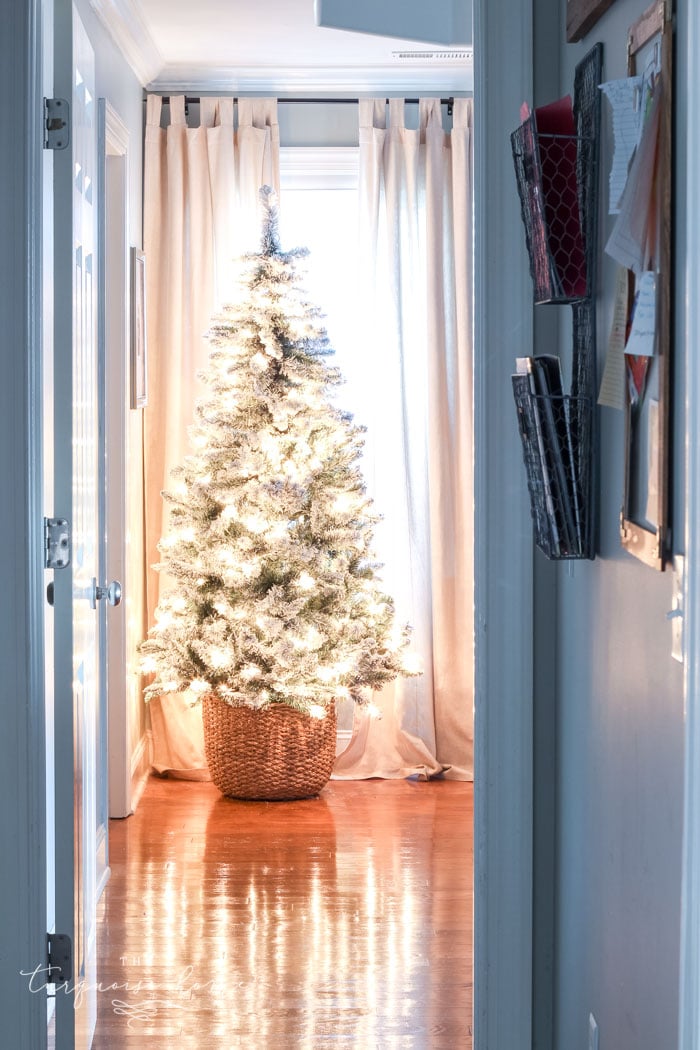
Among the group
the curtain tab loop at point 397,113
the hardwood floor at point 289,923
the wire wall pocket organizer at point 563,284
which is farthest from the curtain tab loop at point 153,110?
the wire wall pocket organizer at point 563,284

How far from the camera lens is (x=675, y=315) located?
1.46 meters

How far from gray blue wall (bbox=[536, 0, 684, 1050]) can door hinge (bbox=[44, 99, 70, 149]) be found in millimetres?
925

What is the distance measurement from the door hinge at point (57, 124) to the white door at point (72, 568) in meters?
0.02

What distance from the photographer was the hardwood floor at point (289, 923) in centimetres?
308

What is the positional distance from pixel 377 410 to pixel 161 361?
3.08 feet

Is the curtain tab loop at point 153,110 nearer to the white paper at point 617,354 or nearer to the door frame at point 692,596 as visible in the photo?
the white paper at point 617,354

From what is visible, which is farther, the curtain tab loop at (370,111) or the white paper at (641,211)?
the curtain tab loop at (370,111)

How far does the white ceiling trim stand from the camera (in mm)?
5359

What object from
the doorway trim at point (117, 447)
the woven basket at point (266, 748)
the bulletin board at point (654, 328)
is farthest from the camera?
the woven basket at point (266, 748)

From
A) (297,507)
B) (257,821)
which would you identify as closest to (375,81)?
(297,507)

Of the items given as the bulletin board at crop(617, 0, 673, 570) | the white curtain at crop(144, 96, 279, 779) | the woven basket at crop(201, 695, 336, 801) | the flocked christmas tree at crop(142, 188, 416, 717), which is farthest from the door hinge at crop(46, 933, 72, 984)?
the white curtain at crop(144, 96, 279, 779)

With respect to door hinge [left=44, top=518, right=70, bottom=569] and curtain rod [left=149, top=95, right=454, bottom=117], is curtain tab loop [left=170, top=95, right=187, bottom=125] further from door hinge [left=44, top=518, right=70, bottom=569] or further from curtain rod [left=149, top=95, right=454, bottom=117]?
door hinge [left=44, top=518, right=70, bottom=569]

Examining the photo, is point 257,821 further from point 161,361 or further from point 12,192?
point 12,192

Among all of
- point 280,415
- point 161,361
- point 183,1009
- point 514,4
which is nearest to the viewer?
point 514,4
